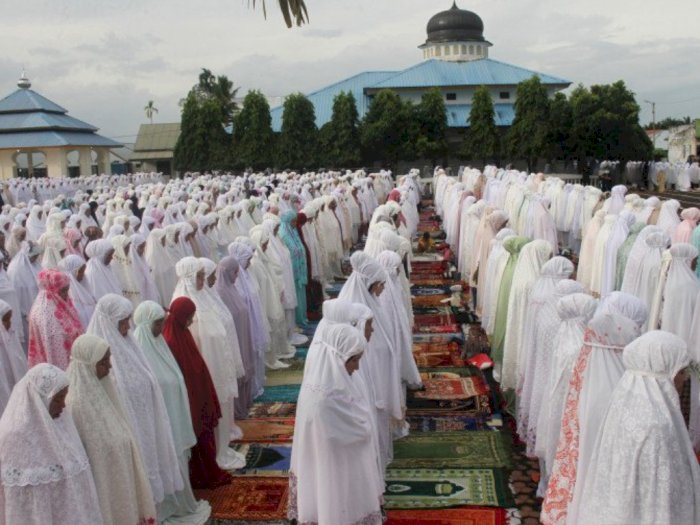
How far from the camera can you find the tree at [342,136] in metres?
31.2

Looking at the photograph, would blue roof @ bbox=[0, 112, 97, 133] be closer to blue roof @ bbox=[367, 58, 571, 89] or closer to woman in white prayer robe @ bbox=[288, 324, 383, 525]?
blue roof @ bbox=[367, 58, 571, 89]

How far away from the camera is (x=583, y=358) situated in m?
3.48

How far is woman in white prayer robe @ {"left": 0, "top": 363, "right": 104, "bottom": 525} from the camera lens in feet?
9.70

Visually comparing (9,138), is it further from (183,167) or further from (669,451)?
(669,451)

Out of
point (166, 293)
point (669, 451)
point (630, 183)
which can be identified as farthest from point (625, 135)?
point (669, 451)

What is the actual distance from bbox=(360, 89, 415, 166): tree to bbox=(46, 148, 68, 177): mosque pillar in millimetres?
15037

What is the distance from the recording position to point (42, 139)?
36000 millimetres

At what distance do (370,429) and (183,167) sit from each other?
1241 inches

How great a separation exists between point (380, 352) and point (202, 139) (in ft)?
97.1

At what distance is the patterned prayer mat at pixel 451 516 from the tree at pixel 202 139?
96.5 ft

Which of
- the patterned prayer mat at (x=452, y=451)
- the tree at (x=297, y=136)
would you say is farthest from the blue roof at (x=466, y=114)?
the patterned prayer mat at (x=452, y=451)

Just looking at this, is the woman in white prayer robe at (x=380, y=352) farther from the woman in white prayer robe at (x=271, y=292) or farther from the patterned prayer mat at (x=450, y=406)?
the woman in white prayer robe at (x=271, y=292)

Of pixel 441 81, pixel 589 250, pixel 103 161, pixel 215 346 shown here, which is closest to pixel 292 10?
pixel 215 346

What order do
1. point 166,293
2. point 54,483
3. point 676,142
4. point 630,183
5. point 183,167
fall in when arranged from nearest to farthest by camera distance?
point 54,483
point 166,293
point 630,183
point 183,167
point 676,142
